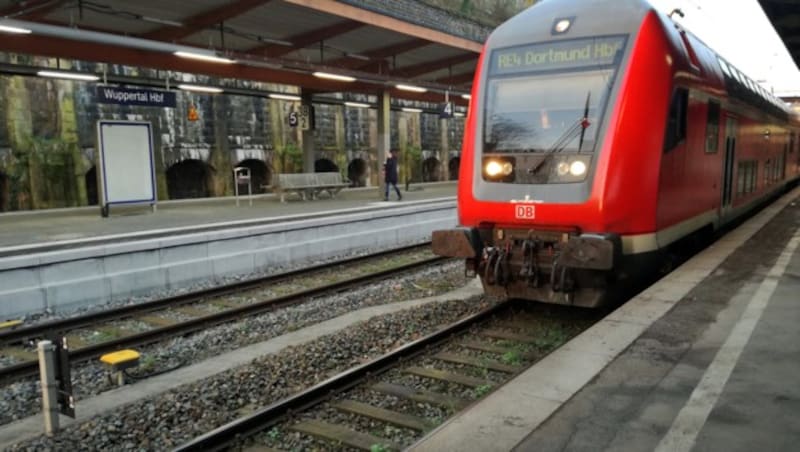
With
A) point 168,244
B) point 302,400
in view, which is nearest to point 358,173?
point 168,244

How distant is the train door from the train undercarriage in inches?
153

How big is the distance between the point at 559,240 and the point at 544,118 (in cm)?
123

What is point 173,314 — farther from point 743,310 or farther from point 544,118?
point 743,310

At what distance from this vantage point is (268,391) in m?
5.04

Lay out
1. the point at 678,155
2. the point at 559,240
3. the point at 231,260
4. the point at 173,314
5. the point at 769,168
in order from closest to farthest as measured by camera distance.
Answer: the point at 559,240
the point at 678,155
the point at 173,314
the point at 231,260
the point at 769,168

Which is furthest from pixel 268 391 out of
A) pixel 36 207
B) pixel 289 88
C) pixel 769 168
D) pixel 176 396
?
pixel 289 88

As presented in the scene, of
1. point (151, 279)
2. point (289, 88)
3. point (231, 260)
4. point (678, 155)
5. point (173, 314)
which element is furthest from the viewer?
point (289, 88)

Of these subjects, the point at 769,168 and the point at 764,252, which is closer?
the point at 764,252

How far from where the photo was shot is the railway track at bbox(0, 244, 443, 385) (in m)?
6.30

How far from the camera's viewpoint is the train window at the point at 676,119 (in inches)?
235

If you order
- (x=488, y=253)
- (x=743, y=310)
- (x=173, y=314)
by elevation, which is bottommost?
(x=173, y=314)

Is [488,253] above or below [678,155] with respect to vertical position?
below

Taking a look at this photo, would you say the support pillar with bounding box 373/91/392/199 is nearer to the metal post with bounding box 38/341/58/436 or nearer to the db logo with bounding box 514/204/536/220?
the db logo with bounding box 514/204/536/220

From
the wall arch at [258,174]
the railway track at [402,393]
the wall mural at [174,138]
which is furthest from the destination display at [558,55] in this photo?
the wall arch at [258,174]
